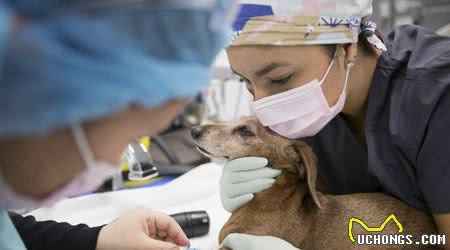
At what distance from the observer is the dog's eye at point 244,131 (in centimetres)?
140

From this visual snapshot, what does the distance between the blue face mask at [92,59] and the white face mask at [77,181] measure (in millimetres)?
46

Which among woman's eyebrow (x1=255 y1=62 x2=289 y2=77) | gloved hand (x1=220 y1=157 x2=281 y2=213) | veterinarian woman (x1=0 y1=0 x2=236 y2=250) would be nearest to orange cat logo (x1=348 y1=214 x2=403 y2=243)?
gloved hand (x1=220 y1=157 x2=281 y2=213)

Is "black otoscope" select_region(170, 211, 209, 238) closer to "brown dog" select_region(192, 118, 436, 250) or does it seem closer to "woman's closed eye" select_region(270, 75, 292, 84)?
"brown dog" select_region(192, 118, 436, 250)

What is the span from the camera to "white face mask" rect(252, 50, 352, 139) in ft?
3.67


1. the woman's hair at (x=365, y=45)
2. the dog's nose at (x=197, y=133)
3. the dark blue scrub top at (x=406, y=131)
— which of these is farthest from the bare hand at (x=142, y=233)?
Result: the woman's hair at (x=365, y=45)

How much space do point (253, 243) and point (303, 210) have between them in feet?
0.77

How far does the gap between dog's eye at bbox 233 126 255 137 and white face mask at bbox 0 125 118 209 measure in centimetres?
78

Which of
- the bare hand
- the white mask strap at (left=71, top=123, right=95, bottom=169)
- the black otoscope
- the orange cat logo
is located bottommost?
the orange cat logo

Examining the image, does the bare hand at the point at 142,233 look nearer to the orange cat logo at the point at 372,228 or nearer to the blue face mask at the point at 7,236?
the blue face mask at the point at 7,236

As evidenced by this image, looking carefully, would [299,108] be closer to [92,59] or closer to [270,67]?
[270,67]

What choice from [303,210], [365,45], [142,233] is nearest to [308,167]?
[303,210]

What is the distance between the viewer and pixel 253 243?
1.16 meters

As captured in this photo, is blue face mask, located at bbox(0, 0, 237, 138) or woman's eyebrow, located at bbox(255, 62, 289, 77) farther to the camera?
woman's eyebrow, located at bbox(255, 62, 289, 77)

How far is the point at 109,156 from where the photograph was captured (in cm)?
59
